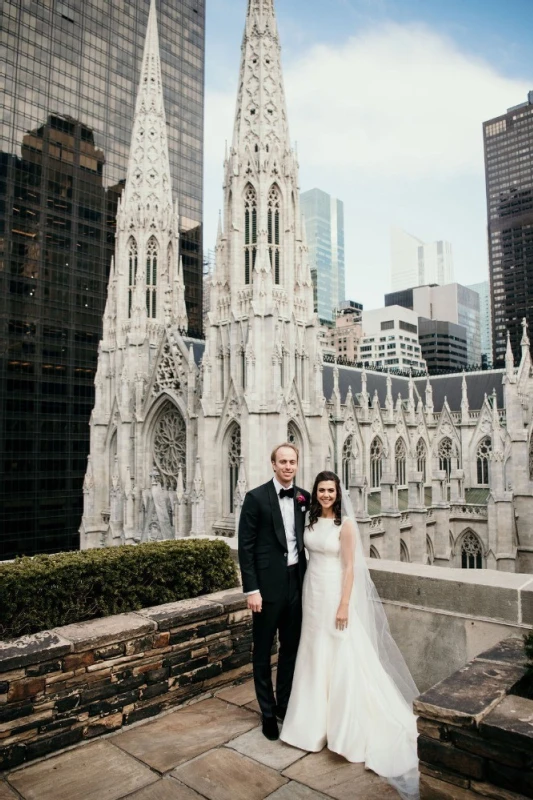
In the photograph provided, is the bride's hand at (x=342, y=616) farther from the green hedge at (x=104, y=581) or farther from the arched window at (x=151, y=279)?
the arched window at (x=151, y=279)

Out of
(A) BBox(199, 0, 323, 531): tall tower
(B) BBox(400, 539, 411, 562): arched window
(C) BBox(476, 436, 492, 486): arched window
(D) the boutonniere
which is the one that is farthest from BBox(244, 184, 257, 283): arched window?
(D) the boutonniere

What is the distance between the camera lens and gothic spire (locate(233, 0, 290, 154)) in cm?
3209

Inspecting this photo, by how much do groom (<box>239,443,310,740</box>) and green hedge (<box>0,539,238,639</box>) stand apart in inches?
69.6

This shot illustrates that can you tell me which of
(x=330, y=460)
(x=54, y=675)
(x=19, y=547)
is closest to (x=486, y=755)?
(x=54, y=675)

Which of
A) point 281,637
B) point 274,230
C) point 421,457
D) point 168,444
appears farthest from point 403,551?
point 281,637

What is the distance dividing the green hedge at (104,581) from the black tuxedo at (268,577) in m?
1.78

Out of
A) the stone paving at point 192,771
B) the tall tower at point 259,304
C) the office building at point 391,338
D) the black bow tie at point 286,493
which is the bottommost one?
the stone paving at point 192,771

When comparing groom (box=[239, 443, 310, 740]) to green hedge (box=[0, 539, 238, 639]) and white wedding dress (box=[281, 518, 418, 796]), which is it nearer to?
white wedding dress (box=[281, 518, 418, 796])

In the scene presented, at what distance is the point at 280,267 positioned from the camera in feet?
103

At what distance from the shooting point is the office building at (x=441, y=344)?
482 feet

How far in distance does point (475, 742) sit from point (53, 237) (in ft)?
199

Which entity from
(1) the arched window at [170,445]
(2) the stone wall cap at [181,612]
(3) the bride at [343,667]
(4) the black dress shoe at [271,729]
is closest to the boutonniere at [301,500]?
(3) the bride at [343,667]

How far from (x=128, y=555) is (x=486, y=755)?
169 inches

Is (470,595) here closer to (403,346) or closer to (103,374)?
(103,374)
